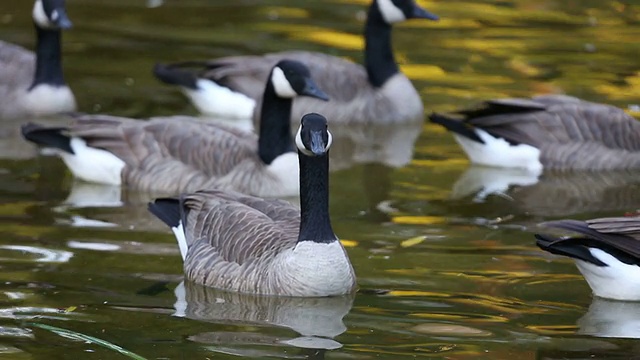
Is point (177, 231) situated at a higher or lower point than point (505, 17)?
lower

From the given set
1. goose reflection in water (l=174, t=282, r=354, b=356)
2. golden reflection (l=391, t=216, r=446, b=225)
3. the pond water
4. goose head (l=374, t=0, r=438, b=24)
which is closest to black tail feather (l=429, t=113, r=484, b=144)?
the pond water

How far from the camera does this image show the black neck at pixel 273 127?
36.3ft

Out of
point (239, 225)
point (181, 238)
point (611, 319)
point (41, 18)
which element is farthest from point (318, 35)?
point (611, 319)

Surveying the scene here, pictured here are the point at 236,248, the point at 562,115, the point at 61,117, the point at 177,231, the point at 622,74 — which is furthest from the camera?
the point at 622,74

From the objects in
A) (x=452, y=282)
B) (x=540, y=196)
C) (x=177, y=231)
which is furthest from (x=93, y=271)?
(x=540, y=196)

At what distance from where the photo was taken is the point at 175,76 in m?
13.6

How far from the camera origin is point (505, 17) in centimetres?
1747

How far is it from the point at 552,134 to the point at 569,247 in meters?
4.26

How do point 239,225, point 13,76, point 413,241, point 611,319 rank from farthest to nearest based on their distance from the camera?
point 13,76, point 413,241, point 239,225, point 611,319

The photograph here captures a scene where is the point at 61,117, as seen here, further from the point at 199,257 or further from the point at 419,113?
the point at 199,257

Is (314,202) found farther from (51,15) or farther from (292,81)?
(51,15)

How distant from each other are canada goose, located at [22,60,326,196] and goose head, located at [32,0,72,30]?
237 cm

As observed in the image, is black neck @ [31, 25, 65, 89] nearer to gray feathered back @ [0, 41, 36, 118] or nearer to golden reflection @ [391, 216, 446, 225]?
gray feathered back @ [0, 41, 36, 118]

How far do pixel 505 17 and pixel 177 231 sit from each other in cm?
931
